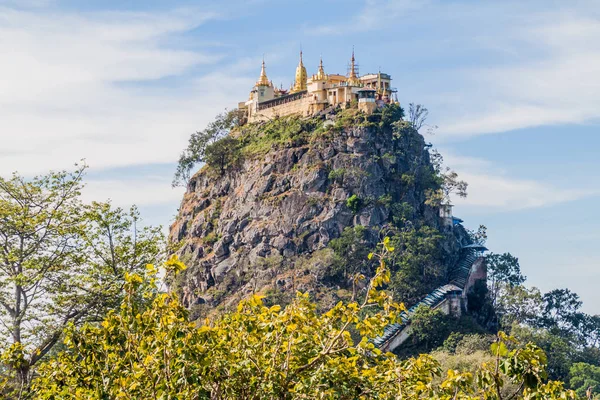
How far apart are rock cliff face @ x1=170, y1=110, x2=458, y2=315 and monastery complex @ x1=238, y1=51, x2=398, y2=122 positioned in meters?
1.75

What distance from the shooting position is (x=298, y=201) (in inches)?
2849

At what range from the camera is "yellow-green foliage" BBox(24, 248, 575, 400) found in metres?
11.7

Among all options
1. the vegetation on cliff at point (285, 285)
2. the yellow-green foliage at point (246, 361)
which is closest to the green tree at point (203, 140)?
the vegetation on cliff at point (285, 285)

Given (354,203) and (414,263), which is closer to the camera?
(414,263)

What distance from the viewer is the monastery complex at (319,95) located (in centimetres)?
7694

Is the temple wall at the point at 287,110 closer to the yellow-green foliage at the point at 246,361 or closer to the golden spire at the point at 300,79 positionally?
the golden spire at the point at 300,79

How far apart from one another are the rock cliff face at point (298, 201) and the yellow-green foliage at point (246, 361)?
5407cm

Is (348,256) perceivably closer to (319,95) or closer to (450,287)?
(450,287)

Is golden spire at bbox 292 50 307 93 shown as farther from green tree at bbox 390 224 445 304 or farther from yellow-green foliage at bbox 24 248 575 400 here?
yellow-green foliage at bbox 24 248 575 400

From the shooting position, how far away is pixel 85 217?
2253 centimetres

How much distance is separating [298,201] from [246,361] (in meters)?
60.4

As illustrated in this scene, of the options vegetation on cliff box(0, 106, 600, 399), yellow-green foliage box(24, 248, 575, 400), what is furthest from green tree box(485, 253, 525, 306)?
yellow-green foliage box(24, 248, 575, 400)

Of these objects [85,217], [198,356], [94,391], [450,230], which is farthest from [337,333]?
[450,230]

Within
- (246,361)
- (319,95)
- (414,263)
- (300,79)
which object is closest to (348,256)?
(414,263)
